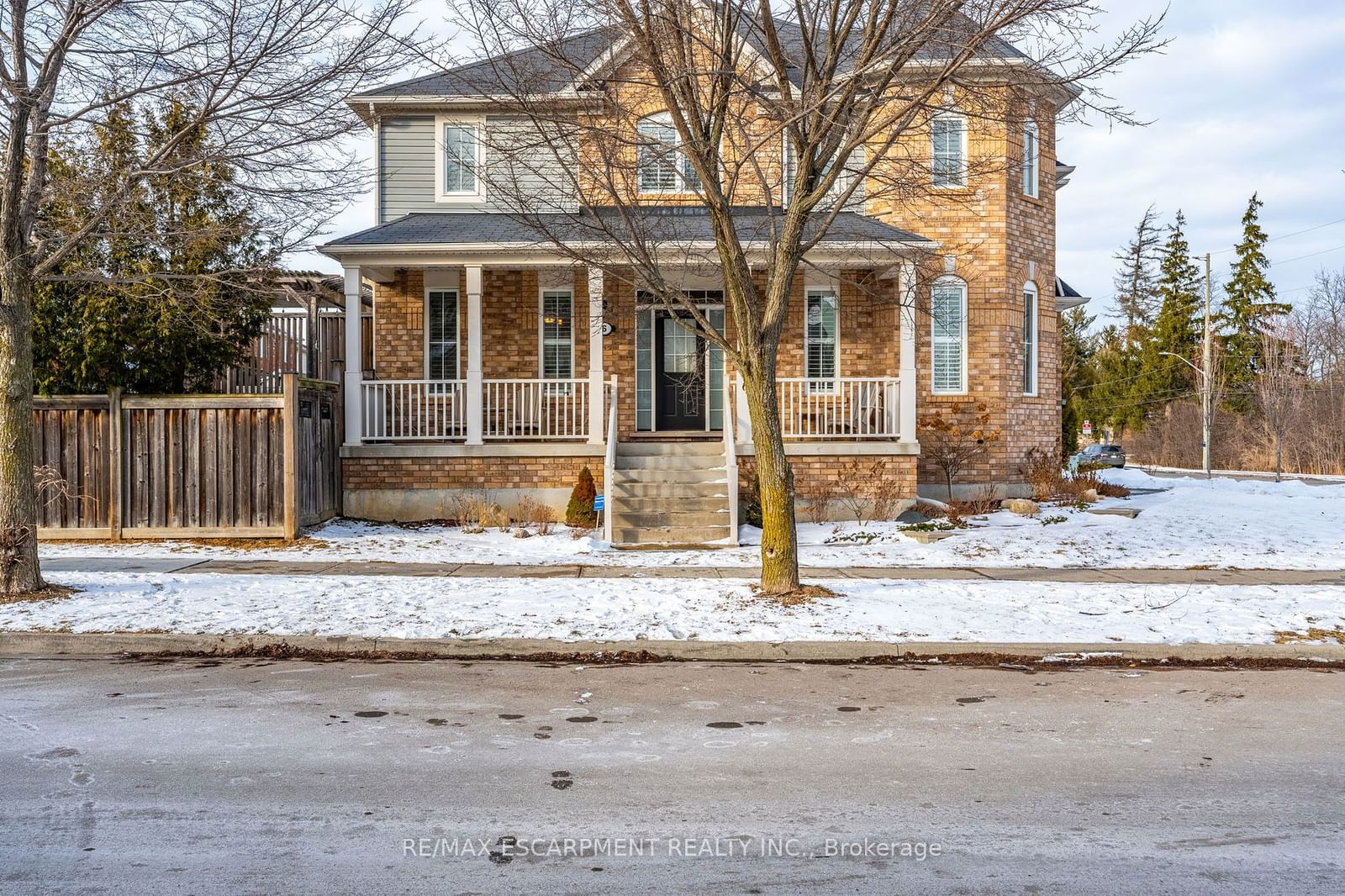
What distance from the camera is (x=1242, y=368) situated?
46469 mm

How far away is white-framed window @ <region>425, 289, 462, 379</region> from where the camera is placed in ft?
55.2

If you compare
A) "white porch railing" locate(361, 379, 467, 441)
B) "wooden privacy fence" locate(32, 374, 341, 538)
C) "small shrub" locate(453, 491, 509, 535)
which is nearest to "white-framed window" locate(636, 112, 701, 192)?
"white porch railing" locate(361, 379, 467, 441)

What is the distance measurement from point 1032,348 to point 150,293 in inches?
555

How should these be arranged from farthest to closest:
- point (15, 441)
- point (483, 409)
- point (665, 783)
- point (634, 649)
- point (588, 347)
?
point (588, 347) → point (483, 409) → point (15, 441) → point (634, 649) → point (665, 783)

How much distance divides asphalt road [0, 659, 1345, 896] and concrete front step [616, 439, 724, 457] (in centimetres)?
790

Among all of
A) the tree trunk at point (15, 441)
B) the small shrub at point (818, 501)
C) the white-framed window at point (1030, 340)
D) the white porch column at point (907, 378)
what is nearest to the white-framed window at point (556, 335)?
the small shrub at point (818, 501)

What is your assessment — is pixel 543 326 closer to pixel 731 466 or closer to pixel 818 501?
pixel 731 466

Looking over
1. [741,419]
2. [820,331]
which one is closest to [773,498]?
[741,419]

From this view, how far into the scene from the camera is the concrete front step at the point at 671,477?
1365 centimetres

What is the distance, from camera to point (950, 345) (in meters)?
16.8

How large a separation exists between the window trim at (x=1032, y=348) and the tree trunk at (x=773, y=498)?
987 centimetres

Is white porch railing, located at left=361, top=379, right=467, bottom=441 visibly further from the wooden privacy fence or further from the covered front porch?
the wooden privacy fence

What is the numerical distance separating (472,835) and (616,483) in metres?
9.63

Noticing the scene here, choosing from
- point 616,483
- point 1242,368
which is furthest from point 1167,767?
point 1242,368
